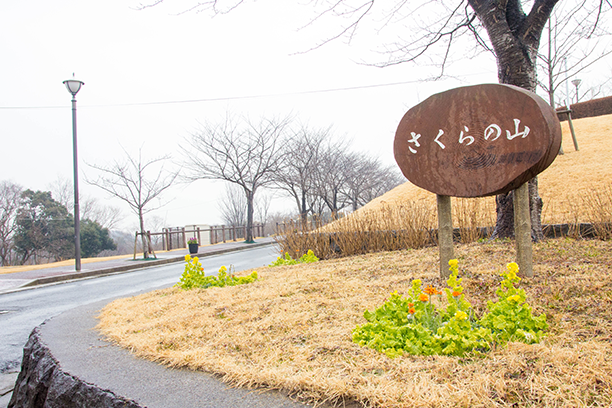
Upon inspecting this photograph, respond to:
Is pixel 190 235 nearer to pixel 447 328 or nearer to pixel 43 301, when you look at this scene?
pixel 43 301

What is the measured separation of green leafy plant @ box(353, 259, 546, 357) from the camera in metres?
1.98

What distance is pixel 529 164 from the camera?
3117 millimetres

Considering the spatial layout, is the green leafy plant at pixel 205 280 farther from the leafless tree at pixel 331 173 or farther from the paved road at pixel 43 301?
the leafless tree at pixel 331 173

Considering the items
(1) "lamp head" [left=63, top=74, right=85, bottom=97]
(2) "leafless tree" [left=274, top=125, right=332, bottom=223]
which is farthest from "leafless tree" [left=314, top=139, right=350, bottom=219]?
(1) "lamp head" [left=63, top=74, right=85, bottom=97]

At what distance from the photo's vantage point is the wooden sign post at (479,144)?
315cm

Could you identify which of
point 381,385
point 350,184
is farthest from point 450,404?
point 350,184

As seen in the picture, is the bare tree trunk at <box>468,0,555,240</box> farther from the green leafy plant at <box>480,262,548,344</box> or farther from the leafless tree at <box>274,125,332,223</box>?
the leafless tree at <box>274,125,332,223</box>

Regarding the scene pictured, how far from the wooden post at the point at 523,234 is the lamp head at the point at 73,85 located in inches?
501

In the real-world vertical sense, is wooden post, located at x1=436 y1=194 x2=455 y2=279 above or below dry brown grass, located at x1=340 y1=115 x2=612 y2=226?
below

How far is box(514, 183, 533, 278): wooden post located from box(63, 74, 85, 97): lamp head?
1274cm

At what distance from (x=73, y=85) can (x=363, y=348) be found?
42.9ft

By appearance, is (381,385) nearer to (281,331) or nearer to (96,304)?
(281,331)

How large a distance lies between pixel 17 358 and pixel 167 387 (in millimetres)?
3038

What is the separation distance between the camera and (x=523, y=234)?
3332mm
